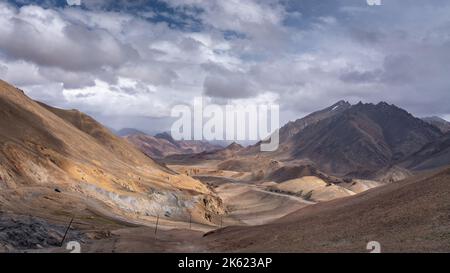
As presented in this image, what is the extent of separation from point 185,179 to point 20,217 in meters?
81.6

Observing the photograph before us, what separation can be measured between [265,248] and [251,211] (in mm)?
77292

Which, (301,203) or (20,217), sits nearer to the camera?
(20,217)

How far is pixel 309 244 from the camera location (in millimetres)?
27297

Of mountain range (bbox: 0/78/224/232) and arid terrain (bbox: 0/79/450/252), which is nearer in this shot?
arid terrain (bbox: 0/79/450/252)

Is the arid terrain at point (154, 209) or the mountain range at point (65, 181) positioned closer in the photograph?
the arid terrain at point (154, 209)

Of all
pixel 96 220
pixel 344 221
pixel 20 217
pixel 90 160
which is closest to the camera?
pixel 344 221

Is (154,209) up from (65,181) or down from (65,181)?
down

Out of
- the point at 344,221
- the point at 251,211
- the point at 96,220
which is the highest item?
the point at 344,221

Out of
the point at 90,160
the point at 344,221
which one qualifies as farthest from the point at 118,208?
the point at 344,221

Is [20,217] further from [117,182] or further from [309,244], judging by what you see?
[117,182]

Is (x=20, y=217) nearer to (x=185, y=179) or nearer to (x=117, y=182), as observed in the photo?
(x=117, y=182)

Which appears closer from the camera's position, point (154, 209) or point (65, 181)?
point (65, 181)
